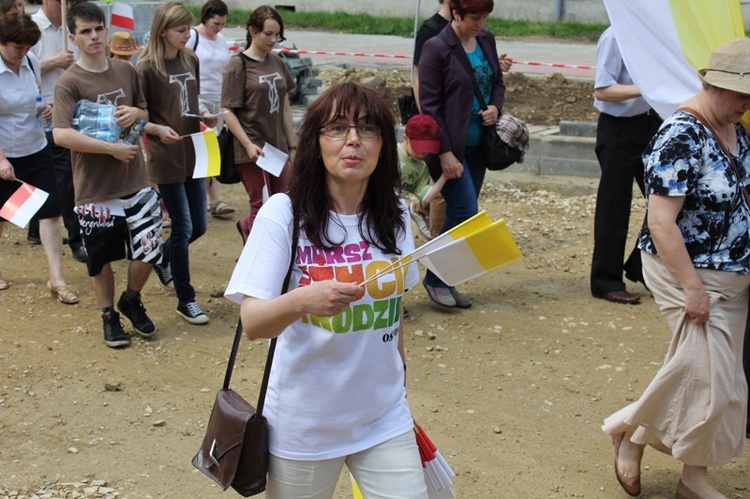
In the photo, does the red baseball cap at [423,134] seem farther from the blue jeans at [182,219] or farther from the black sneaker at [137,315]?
the black sneaker at [137,315]

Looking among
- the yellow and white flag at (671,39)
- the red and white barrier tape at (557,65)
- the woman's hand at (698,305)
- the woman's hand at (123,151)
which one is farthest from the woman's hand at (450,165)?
the red and white barrier tape at (557,65)

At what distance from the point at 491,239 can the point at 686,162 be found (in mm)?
1284

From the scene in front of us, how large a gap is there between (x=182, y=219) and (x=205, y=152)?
45 cm

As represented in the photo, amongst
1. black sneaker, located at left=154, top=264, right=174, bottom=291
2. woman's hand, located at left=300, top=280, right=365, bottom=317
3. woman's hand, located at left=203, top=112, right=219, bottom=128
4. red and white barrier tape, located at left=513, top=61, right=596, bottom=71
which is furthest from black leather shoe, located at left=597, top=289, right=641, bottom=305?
red and white barrier tape, located at left=513, top=61, right=596, bottom=71

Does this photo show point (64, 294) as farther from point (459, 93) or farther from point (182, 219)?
point (459, 93)

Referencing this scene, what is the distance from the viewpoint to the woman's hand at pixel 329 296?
275 cm

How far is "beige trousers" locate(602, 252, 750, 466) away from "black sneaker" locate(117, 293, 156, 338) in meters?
3.15

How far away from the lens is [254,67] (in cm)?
686

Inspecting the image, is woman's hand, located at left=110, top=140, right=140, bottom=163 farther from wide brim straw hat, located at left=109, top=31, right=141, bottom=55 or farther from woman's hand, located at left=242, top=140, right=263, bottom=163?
woman's hand, located at left=242, top=140, right=263, bottom=163

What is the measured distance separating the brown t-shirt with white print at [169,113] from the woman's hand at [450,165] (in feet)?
5.12

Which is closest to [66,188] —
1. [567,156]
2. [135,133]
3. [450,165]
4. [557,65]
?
[135,133]

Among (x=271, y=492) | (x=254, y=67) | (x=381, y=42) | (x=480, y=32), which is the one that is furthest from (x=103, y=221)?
(x=381, y=42)

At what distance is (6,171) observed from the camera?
20.9 ft

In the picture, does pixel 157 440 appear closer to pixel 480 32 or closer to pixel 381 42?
pixel 480 32
